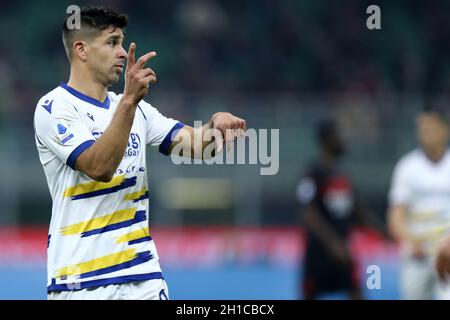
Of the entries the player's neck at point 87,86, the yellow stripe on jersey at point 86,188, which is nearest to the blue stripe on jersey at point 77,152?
the yellow stripe on jersey at point 86,188

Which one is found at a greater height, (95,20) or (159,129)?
(95,20)

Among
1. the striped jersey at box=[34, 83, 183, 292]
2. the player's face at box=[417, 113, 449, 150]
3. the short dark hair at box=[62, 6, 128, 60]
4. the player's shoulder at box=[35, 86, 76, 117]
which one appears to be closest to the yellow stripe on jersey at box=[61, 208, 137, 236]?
the striped jersey at box=[34, 83, 183, 292]

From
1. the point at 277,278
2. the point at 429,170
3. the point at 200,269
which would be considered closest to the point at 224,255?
the point at 200,269

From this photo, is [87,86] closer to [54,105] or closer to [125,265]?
[54,105]

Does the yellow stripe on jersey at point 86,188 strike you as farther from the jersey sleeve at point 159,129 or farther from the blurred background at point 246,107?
the blurred background at point 246,107

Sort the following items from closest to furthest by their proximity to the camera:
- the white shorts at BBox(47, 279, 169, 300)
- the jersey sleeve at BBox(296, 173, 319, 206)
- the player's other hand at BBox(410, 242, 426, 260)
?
1. the white shorts at BBox(47, 279, 169, 300)
2. the player's other hand at BBox(410, 242, 426, 260)
3. the jersey sleeve at BBox(296, 173, 319, 206)

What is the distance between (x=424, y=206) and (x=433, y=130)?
0.70 metres

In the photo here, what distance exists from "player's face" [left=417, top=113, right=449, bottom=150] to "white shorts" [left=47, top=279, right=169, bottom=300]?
5.02 metres

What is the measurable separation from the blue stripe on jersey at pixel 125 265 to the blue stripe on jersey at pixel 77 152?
50cm

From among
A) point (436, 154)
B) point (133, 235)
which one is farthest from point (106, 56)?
point (436, 154)

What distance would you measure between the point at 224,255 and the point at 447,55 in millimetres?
7966

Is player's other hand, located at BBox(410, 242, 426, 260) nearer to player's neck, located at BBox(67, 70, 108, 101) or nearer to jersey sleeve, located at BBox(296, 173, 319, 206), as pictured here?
jersey sleeve, located at BBox(296, 173, 319, 206)

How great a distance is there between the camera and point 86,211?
4.80 meters

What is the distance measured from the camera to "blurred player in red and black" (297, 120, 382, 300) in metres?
9.84
